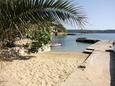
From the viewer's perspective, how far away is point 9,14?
429 centimetres

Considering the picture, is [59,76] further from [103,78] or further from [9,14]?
[9,14]

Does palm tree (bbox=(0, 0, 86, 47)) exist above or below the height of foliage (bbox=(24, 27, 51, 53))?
above

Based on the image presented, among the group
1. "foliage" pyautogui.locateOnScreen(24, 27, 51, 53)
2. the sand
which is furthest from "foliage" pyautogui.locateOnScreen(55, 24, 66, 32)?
"foliage" pyautogui.locateOnScreen(24, 27, 51, 53)

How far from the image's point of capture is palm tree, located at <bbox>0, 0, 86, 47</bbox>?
4082mm

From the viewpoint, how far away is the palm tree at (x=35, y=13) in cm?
408

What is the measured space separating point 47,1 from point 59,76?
4.00m

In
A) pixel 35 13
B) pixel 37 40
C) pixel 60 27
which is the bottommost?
pixel 37 40

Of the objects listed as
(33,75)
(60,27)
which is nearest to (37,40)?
(33,75)

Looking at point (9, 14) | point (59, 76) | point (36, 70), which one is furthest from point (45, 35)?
point (9, 14)

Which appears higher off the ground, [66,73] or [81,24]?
[81,24]

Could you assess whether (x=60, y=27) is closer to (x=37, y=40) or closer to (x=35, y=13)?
(x=35, y=13)

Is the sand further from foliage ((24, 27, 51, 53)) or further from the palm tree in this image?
foliage ((24, 27, 51, 53))

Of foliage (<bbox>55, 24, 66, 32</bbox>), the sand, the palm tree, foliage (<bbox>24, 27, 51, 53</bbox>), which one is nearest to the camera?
the palm tree

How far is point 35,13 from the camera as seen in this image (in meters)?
4.25
